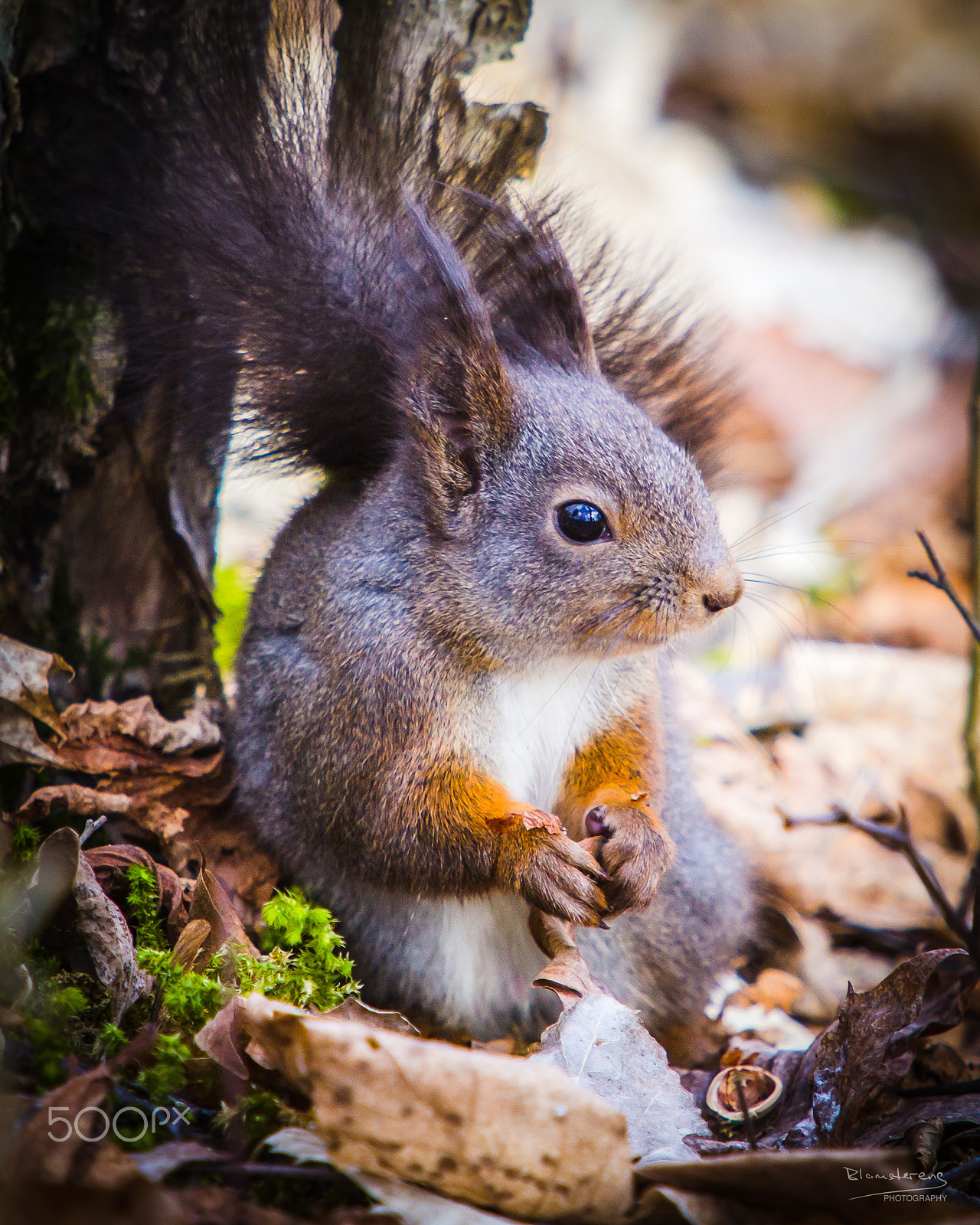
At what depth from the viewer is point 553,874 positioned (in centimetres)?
220

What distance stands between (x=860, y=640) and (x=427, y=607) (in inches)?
139

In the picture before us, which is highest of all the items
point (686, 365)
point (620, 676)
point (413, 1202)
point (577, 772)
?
point (686, 365)

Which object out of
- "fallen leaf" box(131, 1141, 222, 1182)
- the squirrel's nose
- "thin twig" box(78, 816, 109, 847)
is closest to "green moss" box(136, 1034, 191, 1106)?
"fallen leaf" box(131, 1141, 222, 1182)

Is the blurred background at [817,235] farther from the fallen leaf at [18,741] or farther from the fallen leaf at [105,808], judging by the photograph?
the fallen leaf at [18,741]

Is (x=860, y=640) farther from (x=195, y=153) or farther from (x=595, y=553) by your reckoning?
(x=195, y=153)

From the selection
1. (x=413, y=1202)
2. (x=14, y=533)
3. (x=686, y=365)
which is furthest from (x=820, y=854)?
(x=14, y=533)

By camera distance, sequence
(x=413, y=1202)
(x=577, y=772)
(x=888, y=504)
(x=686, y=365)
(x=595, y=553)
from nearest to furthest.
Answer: (x=413, y=1202), (x=595, y=553), (x=577, y=772), (x=686, y=365), (x=888, y=504)

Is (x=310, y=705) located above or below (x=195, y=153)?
below

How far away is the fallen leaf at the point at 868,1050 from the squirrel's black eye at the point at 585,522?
45.0 inches

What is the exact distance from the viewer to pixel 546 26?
797 centimetres

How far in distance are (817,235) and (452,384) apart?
8.40m

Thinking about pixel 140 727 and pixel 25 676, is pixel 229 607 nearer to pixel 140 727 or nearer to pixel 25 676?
pixel 140 727

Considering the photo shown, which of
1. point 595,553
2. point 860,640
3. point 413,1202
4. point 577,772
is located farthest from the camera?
point 860,640

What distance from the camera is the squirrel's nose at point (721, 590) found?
7.55ft
